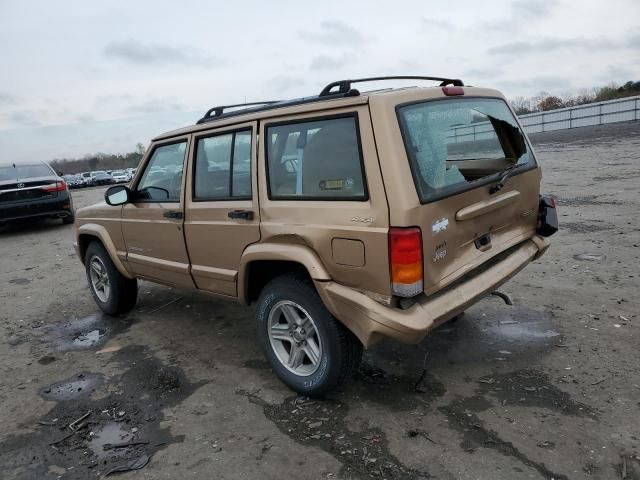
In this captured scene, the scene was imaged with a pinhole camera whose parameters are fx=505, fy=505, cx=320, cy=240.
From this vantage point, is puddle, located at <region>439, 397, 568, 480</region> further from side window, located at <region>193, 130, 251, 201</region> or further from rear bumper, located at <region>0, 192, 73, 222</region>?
rear bumper, located at <region>0, 192, 73, 222</region>

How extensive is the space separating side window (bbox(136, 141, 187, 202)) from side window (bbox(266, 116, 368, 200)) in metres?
1.15

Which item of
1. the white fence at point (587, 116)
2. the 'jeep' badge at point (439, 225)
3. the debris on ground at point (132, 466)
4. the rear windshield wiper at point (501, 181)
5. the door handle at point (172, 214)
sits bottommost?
the debris on ground at point (132, 466)

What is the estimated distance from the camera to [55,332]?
16.8 feet

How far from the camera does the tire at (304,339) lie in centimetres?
313

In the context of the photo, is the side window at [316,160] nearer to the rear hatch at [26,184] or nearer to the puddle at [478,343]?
the puddle at [478,343]

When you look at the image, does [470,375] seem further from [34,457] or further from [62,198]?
[62,198]

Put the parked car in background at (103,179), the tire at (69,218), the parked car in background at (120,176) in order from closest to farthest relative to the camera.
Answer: the tire at (69,218) < the parked car in background at (120,176) < the parked car in background at (103,179)

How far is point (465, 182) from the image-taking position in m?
3.12

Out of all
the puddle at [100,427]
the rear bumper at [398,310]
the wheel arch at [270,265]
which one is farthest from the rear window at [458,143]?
the puddle at [100,427]

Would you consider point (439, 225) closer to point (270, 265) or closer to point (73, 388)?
point (270, 265)

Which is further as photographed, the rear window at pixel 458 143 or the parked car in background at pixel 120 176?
the parked car in background at pixel 120 176

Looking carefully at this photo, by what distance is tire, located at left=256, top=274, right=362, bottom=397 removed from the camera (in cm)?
313

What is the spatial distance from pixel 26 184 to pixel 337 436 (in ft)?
35.5

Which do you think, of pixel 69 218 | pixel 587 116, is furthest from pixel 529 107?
pixel 69 218
